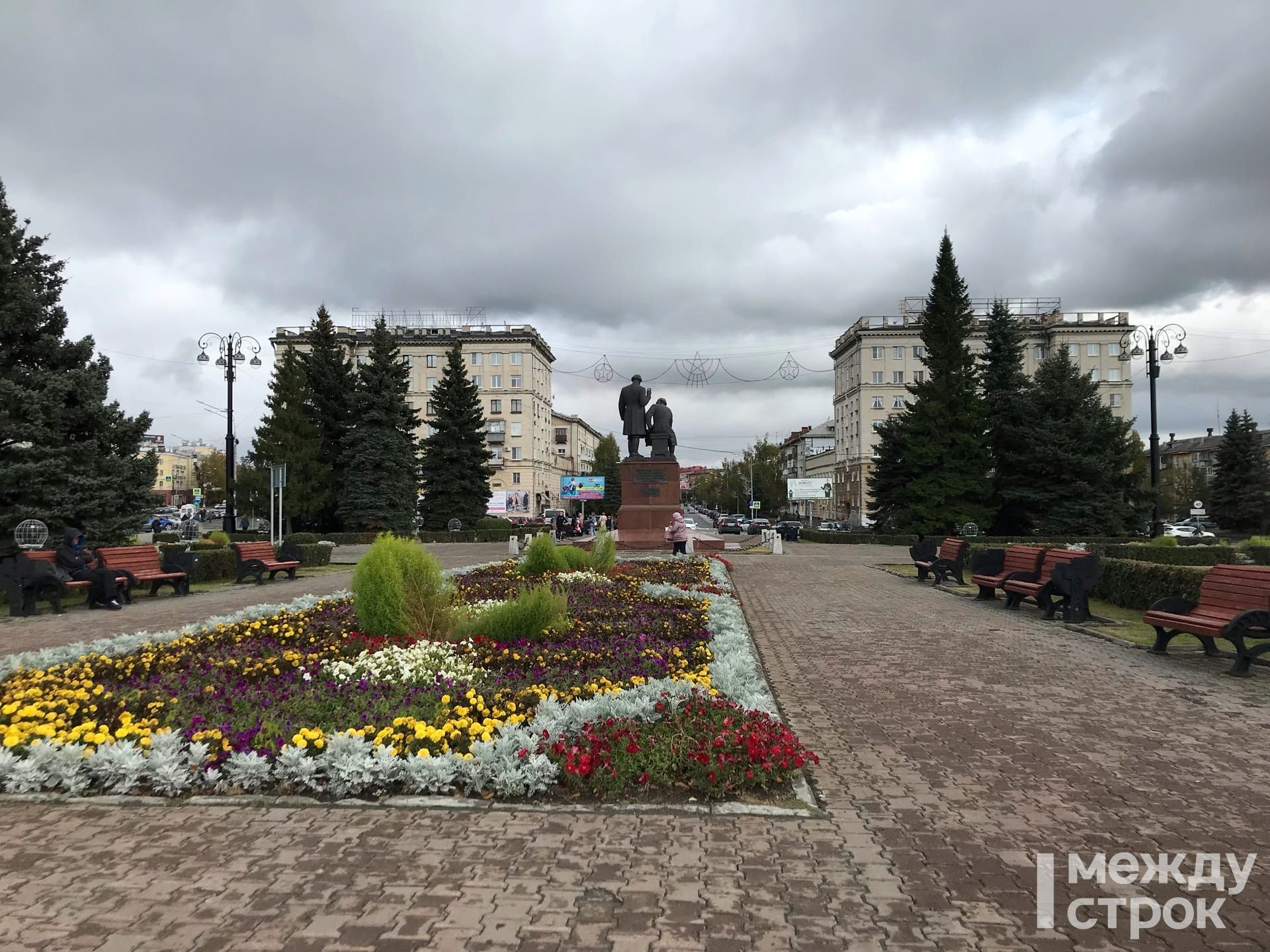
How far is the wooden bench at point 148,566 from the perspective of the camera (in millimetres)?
14047

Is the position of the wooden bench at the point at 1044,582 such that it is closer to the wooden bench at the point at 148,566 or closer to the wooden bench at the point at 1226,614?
the wooden bench at the point at 1226,614

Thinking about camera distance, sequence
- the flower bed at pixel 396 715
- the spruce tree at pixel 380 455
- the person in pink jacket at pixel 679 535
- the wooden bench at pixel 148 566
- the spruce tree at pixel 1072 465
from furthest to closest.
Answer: the spruce tree at pixel 380 455, the spruce tree at pixel 1072 465, the person in pink jacket at pixel 679 535, the wooden bench at pixel 148 566, the flower bed at pixel 396 715

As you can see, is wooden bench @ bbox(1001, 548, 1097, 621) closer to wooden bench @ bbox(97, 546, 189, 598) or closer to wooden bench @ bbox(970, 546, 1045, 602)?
wooden bench @ bbox(970, 546, 1045, 602)

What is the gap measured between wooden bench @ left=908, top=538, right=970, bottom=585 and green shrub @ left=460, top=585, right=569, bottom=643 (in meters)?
11.6

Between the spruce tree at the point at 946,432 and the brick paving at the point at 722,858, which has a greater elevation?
the spruce tree at the point at 946,432

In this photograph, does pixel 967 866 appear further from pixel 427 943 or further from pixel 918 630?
pixel 918 630

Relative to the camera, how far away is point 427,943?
298cm

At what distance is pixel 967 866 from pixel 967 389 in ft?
121

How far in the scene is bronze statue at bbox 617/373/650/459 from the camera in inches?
1016

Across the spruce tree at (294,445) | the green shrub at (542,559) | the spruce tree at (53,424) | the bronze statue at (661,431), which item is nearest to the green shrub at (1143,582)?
the green shrub at (542,559)

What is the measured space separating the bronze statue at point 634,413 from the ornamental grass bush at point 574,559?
10443mm

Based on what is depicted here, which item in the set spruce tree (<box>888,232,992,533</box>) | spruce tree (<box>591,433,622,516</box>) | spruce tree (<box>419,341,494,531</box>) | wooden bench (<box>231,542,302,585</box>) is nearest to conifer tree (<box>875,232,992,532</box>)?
spruce tree (<box>888,232,992,533</box>)

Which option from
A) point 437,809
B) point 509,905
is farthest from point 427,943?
point 437,809

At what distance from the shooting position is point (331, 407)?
41562 millimetres
